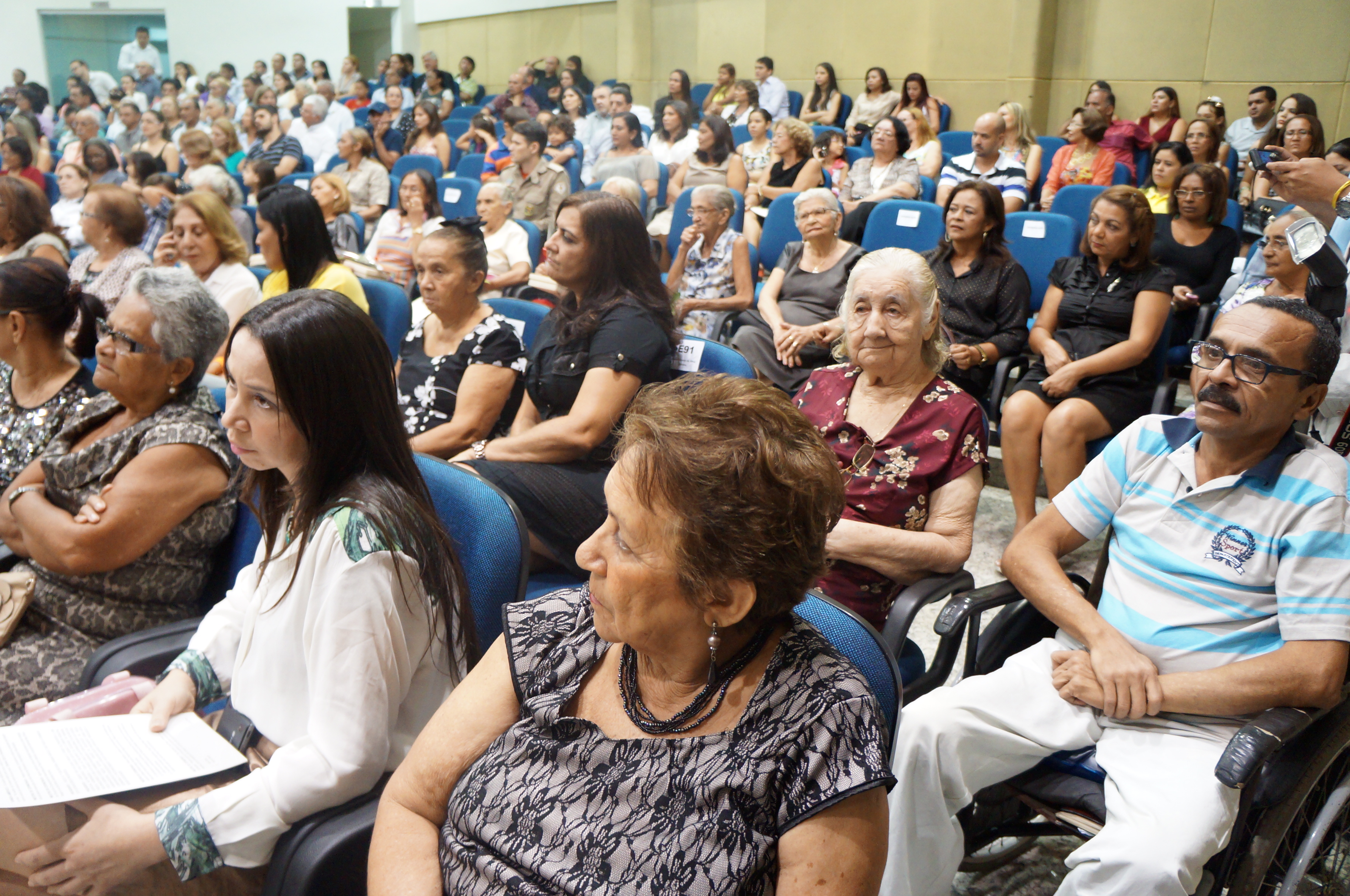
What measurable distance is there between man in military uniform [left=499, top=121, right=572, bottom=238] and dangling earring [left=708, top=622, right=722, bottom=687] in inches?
211

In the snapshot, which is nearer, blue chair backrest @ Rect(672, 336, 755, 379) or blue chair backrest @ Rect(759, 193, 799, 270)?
blue chair backrest @ Rect(672, 336, 755, 379)

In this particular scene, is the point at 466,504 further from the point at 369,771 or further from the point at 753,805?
the point at 753,805

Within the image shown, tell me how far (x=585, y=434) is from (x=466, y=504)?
0.86 metres

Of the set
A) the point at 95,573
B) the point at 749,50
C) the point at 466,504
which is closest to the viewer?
the point at 466,504

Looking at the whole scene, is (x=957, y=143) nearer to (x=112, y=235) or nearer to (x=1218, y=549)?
(x=112, y=235)

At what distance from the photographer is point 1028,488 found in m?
3.16

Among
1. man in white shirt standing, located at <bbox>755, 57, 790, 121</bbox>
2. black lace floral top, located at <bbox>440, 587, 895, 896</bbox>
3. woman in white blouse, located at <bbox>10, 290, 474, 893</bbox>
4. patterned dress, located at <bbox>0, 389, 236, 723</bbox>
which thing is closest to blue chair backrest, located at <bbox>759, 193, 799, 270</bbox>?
patterned dress, located at <bbox>0, 389, 236, 723</bbox>

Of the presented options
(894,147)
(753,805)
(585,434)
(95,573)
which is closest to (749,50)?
(894,147)

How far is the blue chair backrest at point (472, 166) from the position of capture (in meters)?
7.48

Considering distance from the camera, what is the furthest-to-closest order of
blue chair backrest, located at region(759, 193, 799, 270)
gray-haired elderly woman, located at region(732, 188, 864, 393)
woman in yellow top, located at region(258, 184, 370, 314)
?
blue chair backrest, located at region(759, 193, 799, 270) → gray-haired elderly woman, located at region(732, 188, 864, 393) → woman in yellow top, located at region(258, 184, 370, 314)

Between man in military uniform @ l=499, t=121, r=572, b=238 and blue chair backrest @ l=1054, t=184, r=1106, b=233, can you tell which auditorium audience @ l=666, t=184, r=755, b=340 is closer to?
blue chair backrest @ l=1054, t=184, r=1106, b=233

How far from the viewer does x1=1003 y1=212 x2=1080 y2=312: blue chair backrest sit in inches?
151

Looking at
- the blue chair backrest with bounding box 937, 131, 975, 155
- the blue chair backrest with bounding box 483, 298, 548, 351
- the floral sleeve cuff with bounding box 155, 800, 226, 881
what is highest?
the blue chair backrest with bounding box 937, 131, 975, 155

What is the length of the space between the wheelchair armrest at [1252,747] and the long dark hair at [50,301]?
2.43 metres
